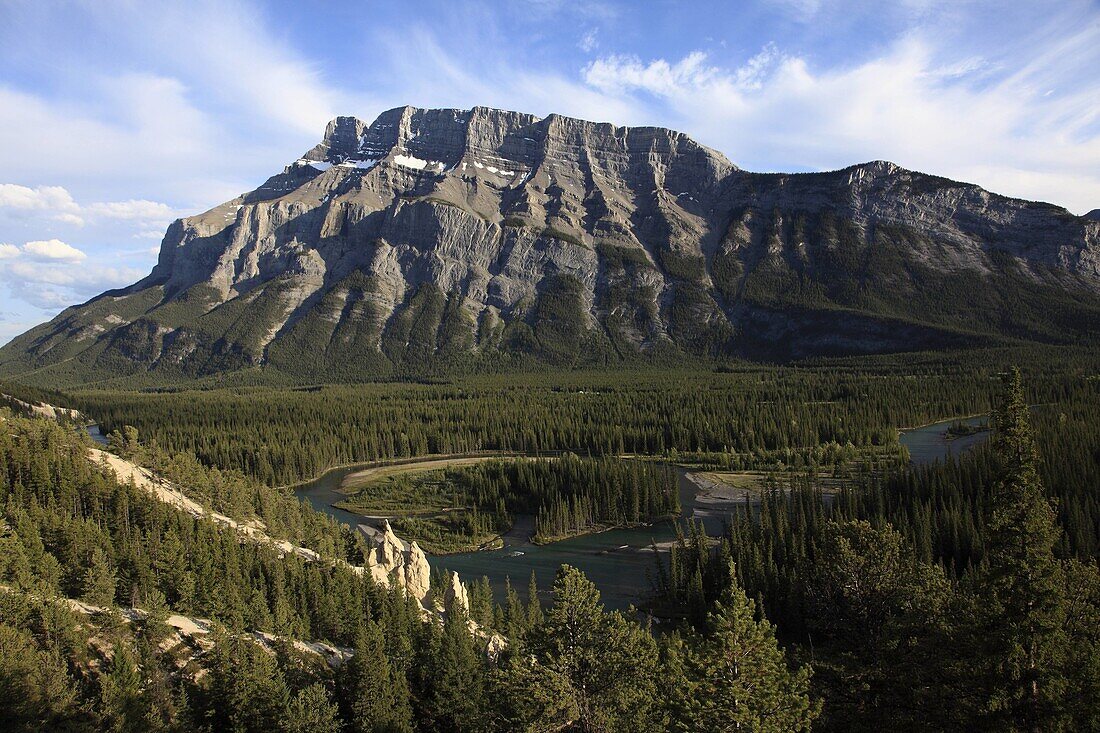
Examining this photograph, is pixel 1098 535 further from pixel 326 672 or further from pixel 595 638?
pixel 326 672

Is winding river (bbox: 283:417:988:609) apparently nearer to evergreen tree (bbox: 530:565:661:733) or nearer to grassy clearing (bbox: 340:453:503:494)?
grassy clearing (bbox: 340:453:503:494)

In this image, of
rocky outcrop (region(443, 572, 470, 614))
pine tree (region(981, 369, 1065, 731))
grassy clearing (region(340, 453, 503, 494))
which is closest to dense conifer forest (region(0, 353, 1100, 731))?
pine tree (region(981, 369, 1065, 731))

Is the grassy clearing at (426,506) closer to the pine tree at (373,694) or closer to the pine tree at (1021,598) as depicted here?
the pine tree at (373,694)

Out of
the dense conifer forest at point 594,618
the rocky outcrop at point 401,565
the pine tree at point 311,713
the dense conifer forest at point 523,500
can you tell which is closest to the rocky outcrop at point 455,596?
the dense conifer forest at point 594,618

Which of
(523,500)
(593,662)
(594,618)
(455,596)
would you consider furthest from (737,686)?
(523,500)

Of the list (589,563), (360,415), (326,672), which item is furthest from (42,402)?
(326,672)

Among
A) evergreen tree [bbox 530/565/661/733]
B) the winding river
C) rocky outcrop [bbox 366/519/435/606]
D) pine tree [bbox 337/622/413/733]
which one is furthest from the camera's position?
the winding river
